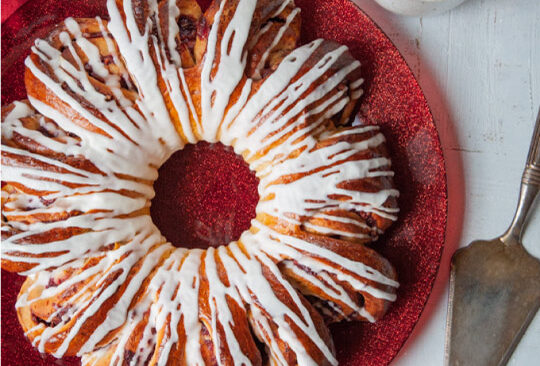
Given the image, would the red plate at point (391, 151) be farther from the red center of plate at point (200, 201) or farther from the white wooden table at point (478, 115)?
the red center of plate at point (200, 201)

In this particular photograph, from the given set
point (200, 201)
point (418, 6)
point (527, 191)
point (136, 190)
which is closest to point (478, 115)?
point (527, 191)

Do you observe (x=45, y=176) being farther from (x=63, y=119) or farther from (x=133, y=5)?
(x=133, y=5)

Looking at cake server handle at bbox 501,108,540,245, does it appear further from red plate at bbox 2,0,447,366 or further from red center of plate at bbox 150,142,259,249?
red center of plate at bbox 150,142,259,249

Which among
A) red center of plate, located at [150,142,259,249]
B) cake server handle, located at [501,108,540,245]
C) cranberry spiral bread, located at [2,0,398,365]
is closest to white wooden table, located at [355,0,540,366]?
cake server handle, located at [501,108,540,245]

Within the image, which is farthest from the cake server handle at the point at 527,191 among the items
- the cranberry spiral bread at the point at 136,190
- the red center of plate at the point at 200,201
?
the red center of plate at the point at 200,201

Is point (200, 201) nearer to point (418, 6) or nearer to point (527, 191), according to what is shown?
point (418, 6)

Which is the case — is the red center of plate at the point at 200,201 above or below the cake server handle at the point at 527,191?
above
